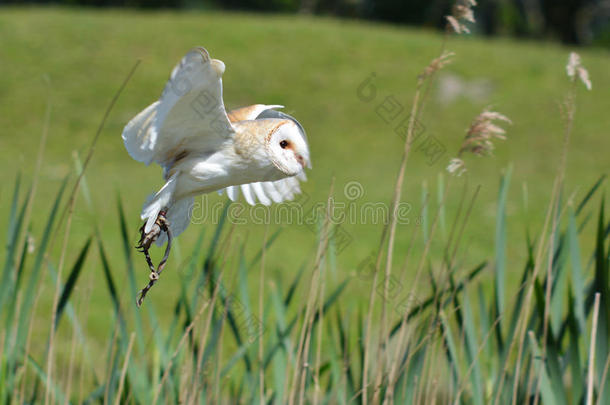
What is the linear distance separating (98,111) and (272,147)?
7765 millimetres

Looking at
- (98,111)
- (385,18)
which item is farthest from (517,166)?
(385,18)

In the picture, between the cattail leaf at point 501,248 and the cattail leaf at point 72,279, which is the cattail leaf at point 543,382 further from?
the cattail leaf at point 72,279

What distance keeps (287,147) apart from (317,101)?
25.5 ft

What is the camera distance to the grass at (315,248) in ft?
4.42

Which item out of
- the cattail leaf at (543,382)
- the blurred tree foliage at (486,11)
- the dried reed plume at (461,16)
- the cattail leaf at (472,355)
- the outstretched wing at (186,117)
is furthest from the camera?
the blurred tree foliage at (486,11)

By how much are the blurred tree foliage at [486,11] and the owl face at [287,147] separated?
14138 millimetres

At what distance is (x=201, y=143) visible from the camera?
861 millimetres

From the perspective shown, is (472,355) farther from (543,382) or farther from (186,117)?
(186,117)

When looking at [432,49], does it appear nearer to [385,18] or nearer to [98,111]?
[98,111]

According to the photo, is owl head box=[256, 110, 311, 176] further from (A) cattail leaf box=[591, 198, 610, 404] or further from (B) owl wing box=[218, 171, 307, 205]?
(A) cattail leaf box=[591, 198, 610, 404]

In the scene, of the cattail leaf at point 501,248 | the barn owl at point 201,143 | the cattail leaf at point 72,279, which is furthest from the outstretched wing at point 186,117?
the cattail leaf at point 501,248

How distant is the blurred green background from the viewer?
19.4 feet

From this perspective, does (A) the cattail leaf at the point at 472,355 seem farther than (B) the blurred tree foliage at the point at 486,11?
No

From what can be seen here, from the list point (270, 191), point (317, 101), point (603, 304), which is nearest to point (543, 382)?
point (603, 304)
